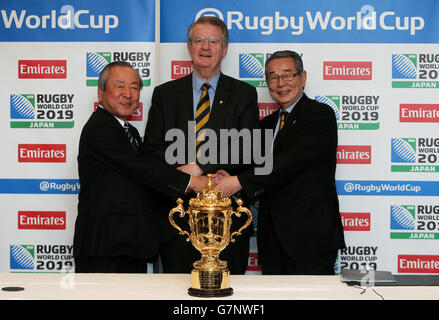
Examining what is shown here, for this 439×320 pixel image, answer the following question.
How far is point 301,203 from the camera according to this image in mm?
3238

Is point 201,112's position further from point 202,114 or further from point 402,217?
point 402,217

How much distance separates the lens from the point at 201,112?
11.2 ft

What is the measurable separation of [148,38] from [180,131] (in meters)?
0.84

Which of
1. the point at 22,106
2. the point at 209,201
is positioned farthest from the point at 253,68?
the point at 209,201

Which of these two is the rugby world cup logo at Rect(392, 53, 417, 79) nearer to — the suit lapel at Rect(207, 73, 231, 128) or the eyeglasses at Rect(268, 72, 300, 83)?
the eyeglasses at Rect(268, 72, 300, 83)

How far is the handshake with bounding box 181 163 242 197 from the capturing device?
3.12 meters

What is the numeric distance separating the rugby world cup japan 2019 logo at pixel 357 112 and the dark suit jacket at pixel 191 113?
732 millimetres

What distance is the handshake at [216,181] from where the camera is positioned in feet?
10.2

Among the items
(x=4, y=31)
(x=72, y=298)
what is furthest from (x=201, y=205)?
(x=4, y=31)

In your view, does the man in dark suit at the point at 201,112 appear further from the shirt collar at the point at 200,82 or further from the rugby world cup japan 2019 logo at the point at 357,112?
the rugby world cup japan 2019 logo at the point at 357,112

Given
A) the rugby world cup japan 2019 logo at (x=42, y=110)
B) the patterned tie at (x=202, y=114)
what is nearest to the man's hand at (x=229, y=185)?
the patterned tie at (x=202, y=114)

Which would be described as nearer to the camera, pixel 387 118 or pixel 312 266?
pixel 312 266

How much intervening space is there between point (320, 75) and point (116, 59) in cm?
135

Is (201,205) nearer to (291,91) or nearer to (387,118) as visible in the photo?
(291,91)
